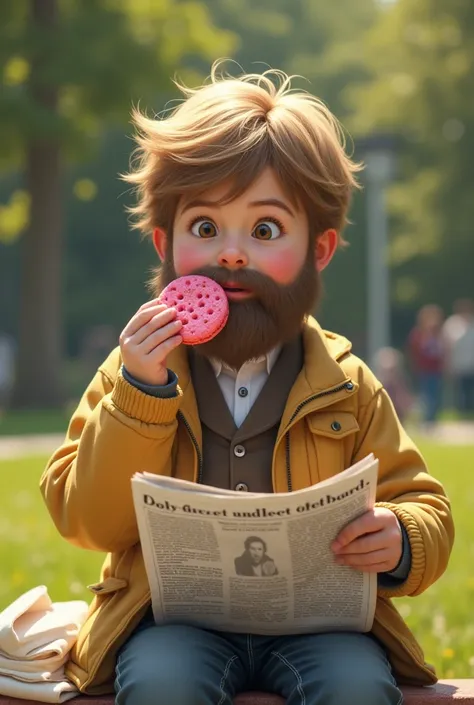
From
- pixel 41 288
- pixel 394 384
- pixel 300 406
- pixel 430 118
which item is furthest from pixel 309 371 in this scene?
pixel 430 118

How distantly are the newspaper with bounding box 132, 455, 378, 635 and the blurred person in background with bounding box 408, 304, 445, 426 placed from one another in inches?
590

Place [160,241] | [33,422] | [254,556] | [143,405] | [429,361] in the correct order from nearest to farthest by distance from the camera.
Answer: [254,556]
[143,405]
[160,241]
[429,361]
[33,422]

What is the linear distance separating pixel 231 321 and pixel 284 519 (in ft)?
1.94

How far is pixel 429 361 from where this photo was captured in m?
18.0

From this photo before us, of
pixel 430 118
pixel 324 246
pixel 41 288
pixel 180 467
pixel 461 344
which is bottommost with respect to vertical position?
pixel 180 467

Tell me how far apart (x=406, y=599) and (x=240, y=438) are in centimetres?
253

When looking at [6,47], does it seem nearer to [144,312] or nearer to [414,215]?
[414,215]

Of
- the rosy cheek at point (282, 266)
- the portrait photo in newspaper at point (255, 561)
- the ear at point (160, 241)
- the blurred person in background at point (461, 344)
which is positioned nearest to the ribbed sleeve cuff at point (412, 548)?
the portrait photo in newspaper at point (255, 561)

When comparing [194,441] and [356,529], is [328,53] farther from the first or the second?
[356,529]

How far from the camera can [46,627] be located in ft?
9.64

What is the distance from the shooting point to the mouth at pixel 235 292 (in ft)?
9.84

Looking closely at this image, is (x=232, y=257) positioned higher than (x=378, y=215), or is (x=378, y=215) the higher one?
(x=378, y=215)

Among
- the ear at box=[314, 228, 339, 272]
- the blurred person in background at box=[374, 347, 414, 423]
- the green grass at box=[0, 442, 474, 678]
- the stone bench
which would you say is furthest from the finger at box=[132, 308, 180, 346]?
the blurred person in background at box=[374, 347, 414, 423]

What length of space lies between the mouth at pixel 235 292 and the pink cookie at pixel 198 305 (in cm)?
3
